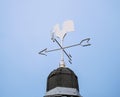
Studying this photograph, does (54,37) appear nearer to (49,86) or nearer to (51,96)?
(49,86)

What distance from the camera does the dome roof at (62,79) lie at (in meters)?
2.22

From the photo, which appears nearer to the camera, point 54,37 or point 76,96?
point 76,96

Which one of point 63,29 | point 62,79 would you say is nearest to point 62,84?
point 62,79

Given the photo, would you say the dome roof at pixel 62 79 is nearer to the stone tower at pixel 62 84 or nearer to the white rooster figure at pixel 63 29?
the stone tower at pixel 62 84

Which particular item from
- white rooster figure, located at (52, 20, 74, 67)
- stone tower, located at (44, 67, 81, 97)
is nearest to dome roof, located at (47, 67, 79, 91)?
stone tower, located at (44, 67, 81, 97)

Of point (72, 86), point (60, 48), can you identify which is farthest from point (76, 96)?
point (60, 48)

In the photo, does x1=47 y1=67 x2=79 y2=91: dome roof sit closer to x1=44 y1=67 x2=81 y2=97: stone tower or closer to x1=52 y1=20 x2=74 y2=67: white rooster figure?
x1=44 y1=67 x2=81 y2=97: stone tower

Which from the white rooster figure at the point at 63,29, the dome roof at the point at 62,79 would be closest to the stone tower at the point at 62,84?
the dome roof at the point at 62,79

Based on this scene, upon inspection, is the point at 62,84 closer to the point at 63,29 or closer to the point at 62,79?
the point at 62,79

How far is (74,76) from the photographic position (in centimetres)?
239

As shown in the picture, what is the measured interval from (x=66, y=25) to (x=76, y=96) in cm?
151

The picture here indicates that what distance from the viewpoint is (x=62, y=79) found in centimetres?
224

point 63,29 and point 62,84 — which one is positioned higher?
point 63,29

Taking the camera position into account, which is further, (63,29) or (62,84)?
(63,29)
